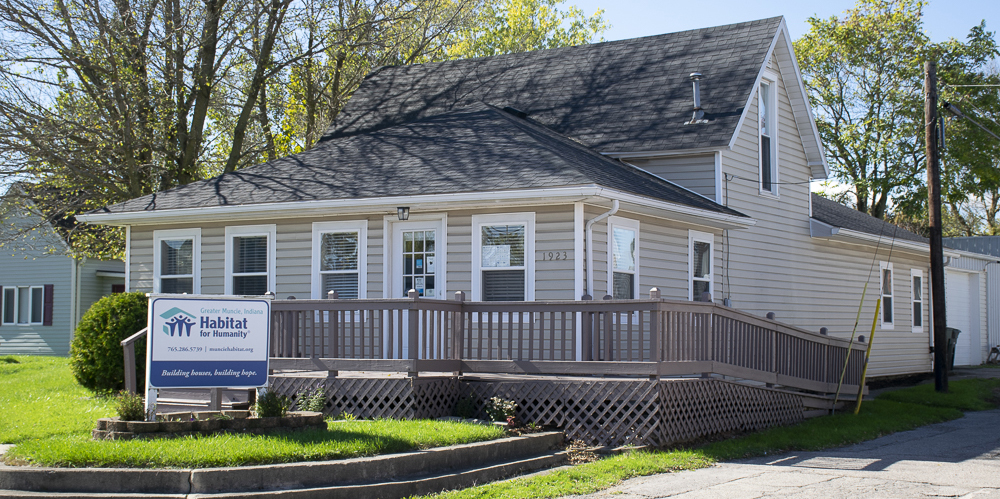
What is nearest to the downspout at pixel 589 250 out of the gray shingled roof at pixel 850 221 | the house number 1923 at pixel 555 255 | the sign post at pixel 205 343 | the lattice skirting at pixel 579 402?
the house number 1923 at pixel 555 255

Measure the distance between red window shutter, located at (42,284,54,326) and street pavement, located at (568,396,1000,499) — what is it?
26.5 metres

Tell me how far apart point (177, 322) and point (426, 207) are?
5.35m

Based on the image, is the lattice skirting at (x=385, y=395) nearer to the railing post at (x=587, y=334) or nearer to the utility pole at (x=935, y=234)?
the railing post at (x=587, y=334)

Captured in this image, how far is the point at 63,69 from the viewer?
63.9 ft

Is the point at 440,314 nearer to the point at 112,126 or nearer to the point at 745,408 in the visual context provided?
the point at 745,408

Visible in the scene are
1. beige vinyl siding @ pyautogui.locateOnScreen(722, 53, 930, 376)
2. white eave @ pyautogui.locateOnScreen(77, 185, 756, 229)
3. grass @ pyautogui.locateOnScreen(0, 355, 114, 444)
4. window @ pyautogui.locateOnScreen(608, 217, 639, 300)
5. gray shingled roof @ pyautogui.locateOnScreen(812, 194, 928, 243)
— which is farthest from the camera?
gray shingled roof @ pyautogui.locateOnScreen(812, 194, 928, 243)

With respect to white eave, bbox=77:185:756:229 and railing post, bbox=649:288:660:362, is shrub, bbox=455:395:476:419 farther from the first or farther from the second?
white eave, bbox=77:185:756:229

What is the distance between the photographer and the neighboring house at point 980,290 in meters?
27.8

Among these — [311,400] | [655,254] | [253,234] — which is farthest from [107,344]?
[655,254]

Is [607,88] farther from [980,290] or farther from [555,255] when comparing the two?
[980,290]

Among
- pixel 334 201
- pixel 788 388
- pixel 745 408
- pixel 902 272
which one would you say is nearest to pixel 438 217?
pixel 334 201

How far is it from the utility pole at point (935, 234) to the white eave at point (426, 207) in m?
5.30

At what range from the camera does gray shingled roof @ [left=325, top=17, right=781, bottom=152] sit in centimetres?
1648

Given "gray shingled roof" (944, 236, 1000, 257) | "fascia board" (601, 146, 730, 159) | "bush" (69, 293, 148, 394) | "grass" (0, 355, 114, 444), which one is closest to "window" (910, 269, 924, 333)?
"gray shingled roof" (944, 236, 1000, 257)
